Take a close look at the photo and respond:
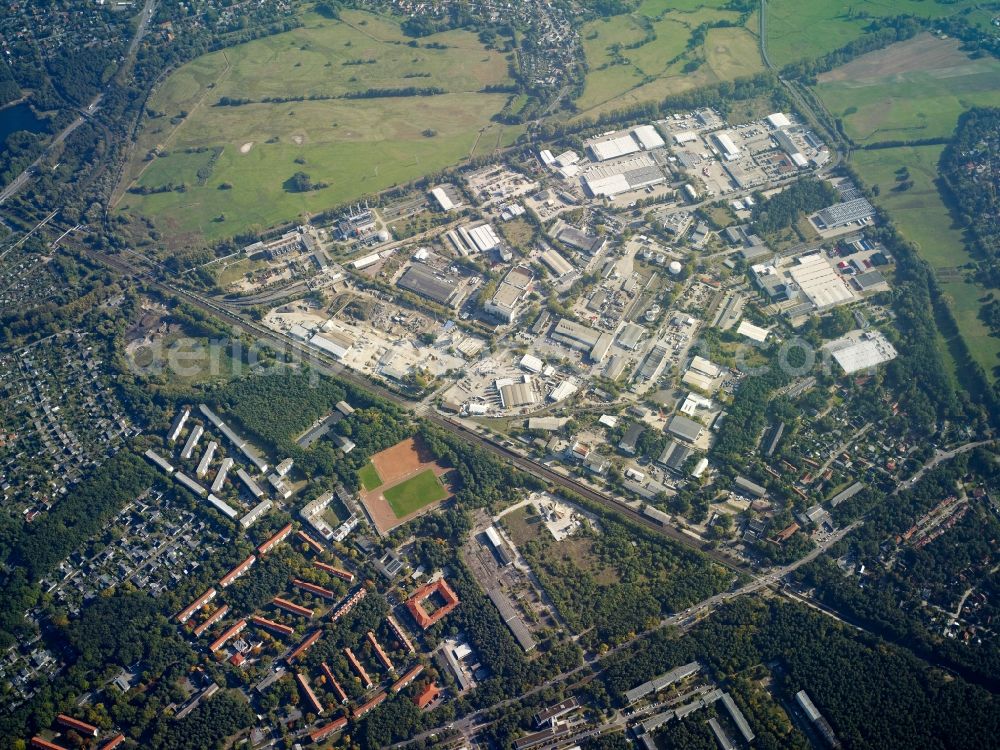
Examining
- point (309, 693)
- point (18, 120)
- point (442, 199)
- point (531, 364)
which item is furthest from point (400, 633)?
point (18, 120)

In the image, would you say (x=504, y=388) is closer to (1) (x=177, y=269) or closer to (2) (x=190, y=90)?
(1) (x=177, y=269)

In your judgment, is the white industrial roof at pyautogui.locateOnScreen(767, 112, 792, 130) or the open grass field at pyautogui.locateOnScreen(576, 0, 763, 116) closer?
the white industrial roof at pyautogui.locateOnScreen(767, 112, 792, 130)

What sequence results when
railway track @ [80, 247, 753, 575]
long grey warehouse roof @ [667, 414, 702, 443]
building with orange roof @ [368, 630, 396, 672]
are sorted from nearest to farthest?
building with orange roof @ [368, 630, 396, 672] → railway track @ [80, 247, 753, 575] → long grey warehouse roof @ [667, 414, 702, 443]

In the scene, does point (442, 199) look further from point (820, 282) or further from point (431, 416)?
point (820, 282)

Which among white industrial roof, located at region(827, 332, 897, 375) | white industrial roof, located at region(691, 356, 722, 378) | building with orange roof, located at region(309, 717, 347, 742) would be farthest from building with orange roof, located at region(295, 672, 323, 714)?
white industrial roof, located at region(827, 332, 897, 375)

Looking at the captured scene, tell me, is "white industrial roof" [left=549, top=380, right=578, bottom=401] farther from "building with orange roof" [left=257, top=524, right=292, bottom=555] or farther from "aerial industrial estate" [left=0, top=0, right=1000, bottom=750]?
"building with orange roof" [left=257, top=524, right=292, bottom=555]

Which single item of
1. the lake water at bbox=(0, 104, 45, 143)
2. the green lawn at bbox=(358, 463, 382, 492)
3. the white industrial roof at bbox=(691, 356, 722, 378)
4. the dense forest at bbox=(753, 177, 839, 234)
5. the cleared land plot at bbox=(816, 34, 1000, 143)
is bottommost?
the white industrial roof at bbox=(691, 356, 722, 378)
